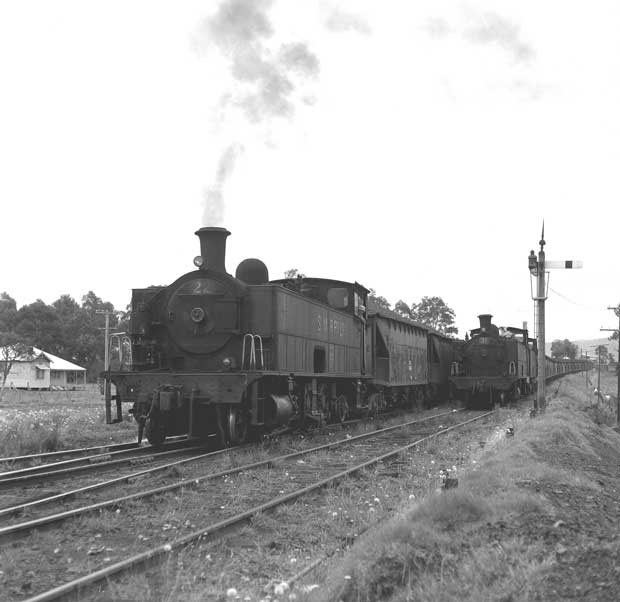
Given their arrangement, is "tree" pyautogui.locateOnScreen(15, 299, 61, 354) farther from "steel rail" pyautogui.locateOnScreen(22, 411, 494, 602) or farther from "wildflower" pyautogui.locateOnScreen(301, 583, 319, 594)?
"wildflower" pyautogui.locateOnScreen(301, 583, 319, 594)

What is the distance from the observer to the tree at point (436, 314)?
94.8 metres

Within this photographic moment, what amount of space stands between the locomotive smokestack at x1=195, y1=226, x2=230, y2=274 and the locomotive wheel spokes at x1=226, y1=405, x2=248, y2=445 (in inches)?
102

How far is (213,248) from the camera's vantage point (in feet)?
42.6

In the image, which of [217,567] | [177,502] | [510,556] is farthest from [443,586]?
[177,502]

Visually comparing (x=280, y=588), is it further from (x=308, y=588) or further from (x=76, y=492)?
(x=76, y=492)

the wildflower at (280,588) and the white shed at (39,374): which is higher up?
the wildflower at (280,588)

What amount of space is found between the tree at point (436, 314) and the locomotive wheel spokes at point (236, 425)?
8270 cm

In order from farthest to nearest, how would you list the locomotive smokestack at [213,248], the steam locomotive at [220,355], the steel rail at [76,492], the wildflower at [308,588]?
the locomotive smokestack at [213,248] < the steam locomotive at [220,355] < the steel rail at [76,492] < the wildflower at [308,588]

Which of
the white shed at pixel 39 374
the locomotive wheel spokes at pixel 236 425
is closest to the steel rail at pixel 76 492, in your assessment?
the locomotive wheel spokes at pixel 236 425

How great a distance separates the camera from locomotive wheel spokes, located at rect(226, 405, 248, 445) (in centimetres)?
1238

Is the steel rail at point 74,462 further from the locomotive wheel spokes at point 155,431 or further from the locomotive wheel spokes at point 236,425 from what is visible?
the locomotive wheel spokes at point 236,425

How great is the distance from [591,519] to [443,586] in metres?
2.60

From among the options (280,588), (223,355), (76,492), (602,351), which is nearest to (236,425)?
(223,355)

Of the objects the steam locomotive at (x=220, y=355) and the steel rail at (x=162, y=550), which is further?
the steam locomotive at (x=220, y=355)
